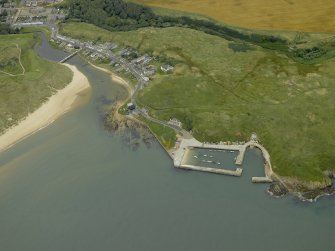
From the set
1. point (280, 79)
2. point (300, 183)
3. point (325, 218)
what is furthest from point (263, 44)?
point (325, 218)

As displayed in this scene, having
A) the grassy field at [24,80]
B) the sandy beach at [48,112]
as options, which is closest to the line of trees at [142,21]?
the grassy field at [24,80]

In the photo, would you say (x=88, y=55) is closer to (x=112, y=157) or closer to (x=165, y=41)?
(x=165, y=41)

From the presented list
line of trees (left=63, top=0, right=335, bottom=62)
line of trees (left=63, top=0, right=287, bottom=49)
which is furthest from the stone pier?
line of trees (left=63, top=0, right=287, bottom=49)

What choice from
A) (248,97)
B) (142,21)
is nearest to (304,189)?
(248,97)

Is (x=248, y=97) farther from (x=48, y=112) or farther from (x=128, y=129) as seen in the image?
(x=48, y=112)

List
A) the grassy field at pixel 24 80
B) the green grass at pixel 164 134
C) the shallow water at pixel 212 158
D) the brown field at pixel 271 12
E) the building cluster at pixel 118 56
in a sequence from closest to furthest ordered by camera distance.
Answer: the shallow water at pixel 212 158 < the green grass at pixel 164 134 < the grassy field at pixel 24 80 < the building cluster at pixel 118 56 < the brown field at pixel 271 12

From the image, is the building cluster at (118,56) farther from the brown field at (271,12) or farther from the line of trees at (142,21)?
the brown field at (271,12)

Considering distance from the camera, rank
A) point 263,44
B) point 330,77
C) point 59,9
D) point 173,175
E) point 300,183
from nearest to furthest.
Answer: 1. point 300,183
2. point 173,175
3. point 330,77
4. point 263,44
5. point 59,9
